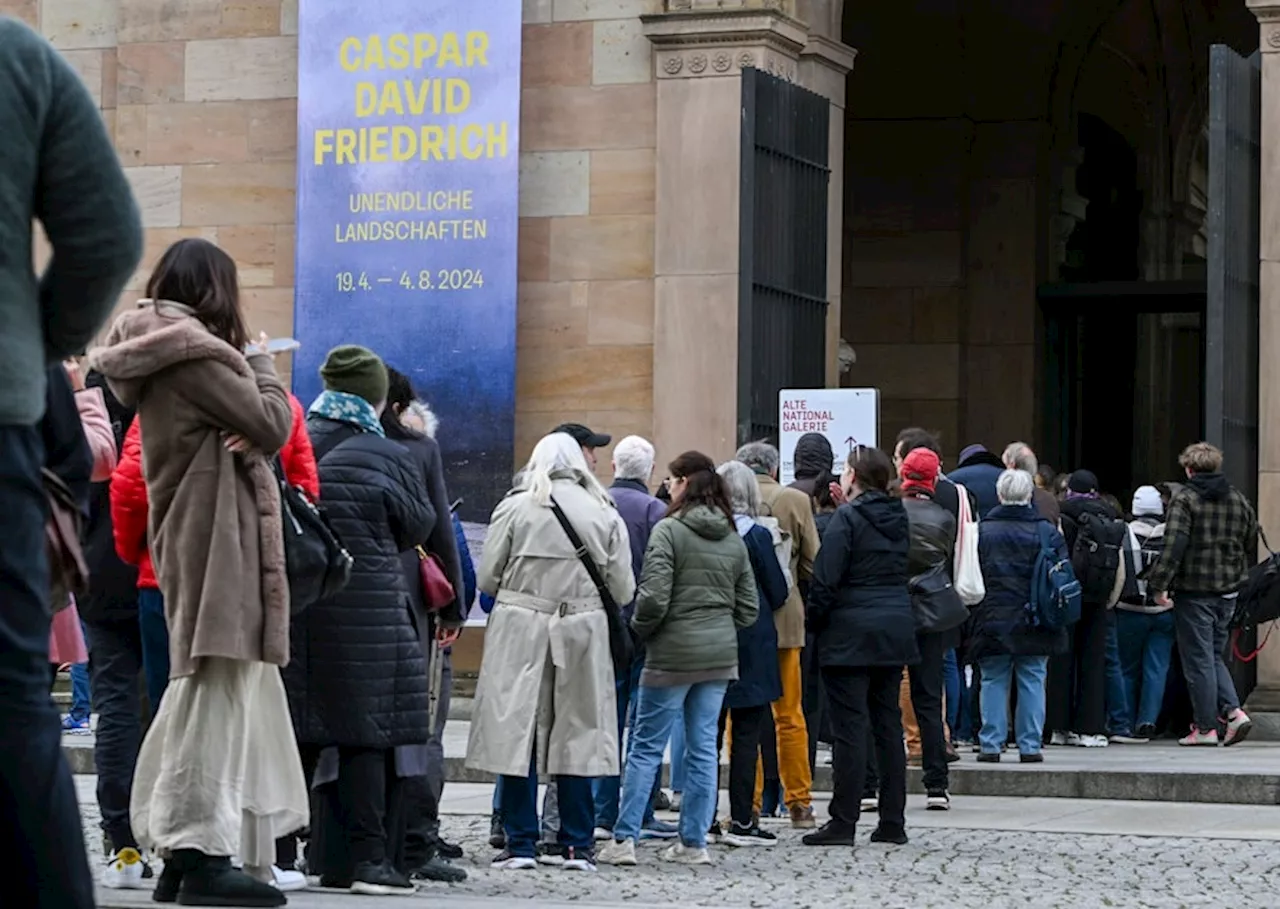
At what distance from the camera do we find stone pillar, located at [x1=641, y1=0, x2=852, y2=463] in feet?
56.1

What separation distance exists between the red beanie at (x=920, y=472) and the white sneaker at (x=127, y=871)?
518 cm

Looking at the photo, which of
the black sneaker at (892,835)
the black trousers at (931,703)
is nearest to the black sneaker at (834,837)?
the black sneaker at (892,835)

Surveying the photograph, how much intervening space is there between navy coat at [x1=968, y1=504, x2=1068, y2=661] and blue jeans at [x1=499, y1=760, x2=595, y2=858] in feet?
15.2

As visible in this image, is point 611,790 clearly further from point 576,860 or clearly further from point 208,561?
point 208,561

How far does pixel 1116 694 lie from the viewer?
16.6 meters

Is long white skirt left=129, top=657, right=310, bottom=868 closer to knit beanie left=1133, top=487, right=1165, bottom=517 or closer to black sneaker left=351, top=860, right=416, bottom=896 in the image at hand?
black sneaker left=351, top=860, right=416, bottom=896

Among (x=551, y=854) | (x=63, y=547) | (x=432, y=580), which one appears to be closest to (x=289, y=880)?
(x=432, y=580)

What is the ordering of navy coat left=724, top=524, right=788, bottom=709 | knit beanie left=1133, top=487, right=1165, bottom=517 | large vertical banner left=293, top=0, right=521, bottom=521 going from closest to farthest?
navy coat left=724, top=524, right=788, bottom=709
knit beanie left=1133, top=487, right=1165, bottom=517
large vertical banner left=293, top=0, right=521, bottom=521

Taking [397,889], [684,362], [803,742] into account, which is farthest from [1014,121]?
[397,889]

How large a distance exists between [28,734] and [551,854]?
6106 millimetres

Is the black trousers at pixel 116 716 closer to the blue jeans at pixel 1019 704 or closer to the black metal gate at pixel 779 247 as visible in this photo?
the blue jeans at pixel 1019 704

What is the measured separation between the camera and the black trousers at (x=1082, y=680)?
628 inches

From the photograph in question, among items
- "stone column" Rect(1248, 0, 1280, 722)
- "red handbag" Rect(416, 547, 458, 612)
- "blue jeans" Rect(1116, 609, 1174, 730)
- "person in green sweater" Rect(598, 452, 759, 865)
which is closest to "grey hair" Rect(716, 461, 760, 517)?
"person in green sweater" Rect(598, 452, 759, 865)

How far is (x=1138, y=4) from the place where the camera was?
83.2 ft
